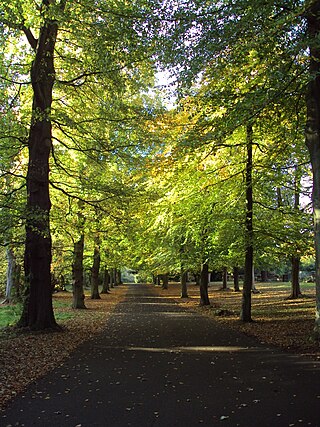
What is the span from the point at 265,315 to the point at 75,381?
11.5 m

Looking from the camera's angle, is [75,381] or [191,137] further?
[191,137]

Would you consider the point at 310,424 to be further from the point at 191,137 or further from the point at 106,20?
the point at 106,20

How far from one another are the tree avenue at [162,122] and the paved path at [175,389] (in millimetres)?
3231

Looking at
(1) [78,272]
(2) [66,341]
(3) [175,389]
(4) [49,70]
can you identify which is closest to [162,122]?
(4) [49,70]

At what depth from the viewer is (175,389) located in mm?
6277

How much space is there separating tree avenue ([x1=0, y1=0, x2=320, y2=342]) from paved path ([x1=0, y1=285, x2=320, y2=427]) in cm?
323

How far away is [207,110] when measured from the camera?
417 inches

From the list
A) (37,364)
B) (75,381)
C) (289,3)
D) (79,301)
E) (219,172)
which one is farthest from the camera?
(79,301)

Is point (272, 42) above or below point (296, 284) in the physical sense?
above

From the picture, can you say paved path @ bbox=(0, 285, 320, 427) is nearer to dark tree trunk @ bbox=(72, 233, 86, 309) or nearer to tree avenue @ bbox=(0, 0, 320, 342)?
tree avenue @ bbox=(0, 0, 320, 342)

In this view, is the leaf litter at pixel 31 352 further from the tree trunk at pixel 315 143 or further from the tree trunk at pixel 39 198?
the tree trunk at pixel 315 143

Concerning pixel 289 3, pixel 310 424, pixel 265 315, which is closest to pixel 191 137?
pixel 289 3

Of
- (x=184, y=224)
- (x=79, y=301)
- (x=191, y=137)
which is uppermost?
(x=191, y=137)

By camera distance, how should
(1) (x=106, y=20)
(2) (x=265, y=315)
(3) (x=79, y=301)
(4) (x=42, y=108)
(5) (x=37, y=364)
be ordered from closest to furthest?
(5) (x=37, y=364) < (1) (x=106, y=20) < (4) (x=42, y=108) < (2) (x=265, y=315) < (3) (x=79, y=301)
